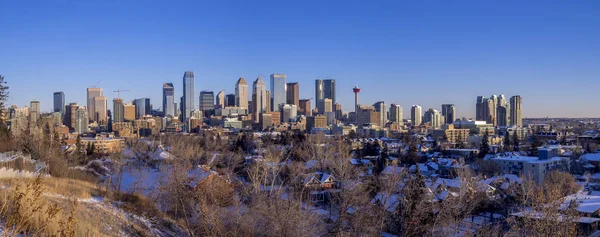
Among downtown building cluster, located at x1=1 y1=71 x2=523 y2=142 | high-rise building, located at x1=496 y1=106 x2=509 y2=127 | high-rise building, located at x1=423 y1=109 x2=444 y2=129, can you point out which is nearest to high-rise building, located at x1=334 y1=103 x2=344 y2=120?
downtown building cluster, located at x1=1 y1=71 x2=523 y2=142

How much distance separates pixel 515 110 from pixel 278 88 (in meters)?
75.1

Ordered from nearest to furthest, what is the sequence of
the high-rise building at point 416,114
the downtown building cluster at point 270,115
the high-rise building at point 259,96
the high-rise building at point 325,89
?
1. the downtown building cluster at point 270,115
2. the high-rise building at point 259,96
3. the high-rise building at point 416,114
4. the high-rise building at point 325,89

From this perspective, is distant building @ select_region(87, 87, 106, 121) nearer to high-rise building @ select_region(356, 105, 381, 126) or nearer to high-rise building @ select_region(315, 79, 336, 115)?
high-rise building @ select_region(356, 105, 381, 126)

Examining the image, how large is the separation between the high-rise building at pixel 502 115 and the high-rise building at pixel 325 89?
193 feet

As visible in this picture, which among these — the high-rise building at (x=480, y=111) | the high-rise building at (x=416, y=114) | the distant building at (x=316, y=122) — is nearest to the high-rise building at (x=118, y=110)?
the distant building at (x=316, y=122)

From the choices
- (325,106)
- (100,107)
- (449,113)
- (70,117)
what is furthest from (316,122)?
(100,107)

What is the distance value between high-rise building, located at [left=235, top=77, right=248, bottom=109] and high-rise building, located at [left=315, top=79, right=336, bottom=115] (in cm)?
2363

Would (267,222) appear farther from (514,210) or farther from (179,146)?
(179,146)

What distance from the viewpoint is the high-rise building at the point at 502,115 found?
103125 mm

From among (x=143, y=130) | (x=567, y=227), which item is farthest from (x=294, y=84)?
(x=567, y=227)

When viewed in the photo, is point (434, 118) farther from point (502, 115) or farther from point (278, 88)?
point (278, 88)

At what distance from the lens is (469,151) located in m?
38.9

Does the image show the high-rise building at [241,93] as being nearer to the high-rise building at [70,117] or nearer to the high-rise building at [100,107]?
the high-rise building at [100,107]

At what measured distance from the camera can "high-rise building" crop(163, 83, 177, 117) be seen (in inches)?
5876
